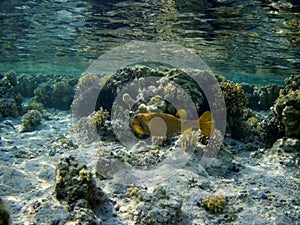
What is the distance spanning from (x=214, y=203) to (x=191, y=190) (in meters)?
0.71

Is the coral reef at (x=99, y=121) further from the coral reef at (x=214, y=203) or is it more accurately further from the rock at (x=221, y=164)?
the coral reef at (x=214, y=203)

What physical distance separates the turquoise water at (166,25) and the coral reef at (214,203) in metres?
7.99

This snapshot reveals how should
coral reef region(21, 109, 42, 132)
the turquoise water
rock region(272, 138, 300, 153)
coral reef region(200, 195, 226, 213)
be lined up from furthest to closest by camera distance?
coral reef region(21, 109, 42, 132)
the turquoise water
rock region(272, 138, 300, 153)
coral reef region(200, 195, 226, 213)

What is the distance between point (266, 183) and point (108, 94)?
7497 mm

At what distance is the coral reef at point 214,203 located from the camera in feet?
18.2

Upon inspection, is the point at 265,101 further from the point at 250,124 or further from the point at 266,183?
the point at 266,183

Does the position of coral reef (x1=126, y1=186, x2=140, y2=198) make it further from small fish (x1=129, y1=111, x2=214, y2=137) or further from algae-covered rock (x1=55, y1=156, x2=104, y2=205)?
small fish (x1=129, y1=111, x2=214, y2=137)

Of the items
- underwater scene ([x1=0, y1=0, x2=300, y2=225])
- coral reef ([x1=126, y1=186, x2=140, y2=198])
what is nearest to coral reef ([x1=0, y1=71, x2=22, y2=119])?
underwater scene ([x1=0, y1=0, x2=300, y2=225])

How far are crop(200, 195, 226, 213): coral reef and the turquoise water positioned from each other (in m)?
7.99

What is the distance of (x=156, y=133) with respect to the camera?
704cm

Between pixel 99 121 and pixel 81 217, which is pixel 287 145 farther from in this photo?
pixel 81 217

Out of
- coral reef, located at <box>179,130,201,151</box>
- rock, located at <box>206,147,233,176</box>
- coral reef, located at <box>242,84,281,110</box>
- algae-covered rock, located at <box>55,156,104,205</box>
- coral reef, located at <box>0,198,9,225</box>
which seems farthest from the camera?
coral reef, located at <box>242,84,281,110</box>

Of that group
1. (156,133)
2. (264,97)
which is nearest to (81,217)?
(156,133)

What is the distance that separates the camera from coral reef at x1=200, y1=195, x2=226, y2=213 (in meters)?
5.54
